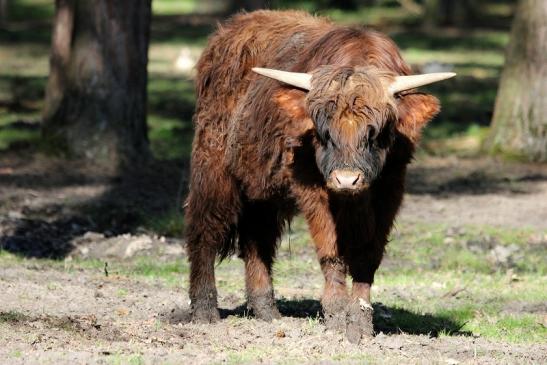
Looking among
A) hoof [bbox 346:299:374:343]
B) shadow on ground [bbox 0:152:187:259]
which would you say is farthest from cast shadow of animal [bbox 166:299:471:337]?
shadow on ground [bbox 0:152:187:259]

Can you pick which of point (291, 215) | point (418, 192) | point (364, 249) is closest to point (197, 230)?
point (291, 215)

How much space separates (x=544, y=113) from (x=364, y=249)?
35.4 feet

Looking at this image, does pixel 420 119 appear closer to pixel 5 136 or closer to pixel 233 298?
pixel 233 298

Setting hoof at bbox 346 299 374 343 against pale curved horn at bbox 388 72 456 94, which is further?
hoof at bbox 346 299 374 343

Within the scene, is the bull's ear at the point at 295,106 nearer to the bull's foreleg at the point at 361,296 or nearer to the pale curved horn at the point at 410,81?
the pale curved horn at the point at 410,81

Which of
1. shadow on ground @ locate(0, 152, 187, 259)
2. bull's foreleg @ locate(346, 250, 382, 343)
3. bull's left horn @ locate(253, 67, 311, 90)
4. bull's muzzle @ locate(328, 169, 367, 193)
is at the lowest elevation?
shadow on ground @ locate(0, 152, 187, 259)

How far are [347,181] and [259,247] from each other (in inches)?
89.9

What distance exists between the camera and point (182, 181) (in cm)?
1591

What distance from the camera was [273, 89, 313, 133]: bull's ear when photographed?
27.2 ft

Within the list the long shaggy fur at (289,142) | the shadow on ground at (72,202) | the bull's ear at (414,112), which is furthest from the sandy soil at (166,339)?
the shadow on ground at (72,202)

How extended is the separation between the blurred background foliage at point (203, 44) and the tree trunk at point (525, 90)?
3.22 ft

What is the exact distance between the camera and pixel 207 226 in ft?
31.5

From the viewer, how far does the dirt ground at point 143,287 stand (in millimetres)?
7754

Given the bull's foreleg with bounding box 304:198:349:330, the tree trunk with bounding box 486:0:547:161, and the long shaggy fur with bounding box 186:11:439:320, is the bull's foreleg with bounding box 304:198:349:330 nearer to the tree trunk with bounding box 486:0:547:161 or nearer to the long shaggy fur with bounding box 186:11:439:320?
the long shaggy fur with bounding box 186:11:439:320
